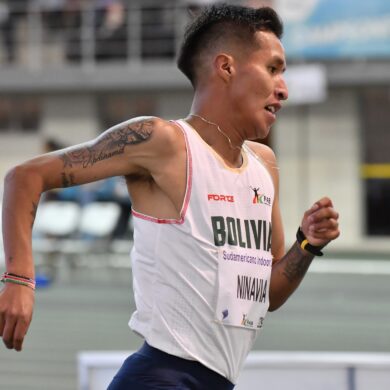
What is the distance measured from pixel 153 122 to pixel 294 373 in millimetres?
1734

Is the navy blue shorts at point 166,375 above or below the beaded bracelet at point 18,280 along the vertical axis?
below

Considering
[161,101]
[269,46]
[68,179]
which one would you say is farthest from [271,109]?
[161,101]

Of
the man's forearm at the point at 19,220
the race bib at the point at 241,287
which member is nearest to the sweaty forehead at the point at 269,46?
the race bib at the point at 241,287

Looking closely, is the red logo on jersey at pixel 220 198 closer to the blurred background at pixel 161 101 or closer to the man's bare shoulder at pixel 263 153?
the man's bare shoulder at pixel 263 153

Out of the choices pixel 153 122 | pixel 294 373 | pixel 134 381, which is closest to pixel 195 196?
pixel 153 122

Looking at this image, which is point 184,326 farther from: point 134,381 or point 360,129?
point 360,129

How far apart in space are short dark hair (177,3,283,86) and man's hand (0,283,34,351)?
791mm

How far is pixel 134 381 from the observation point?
2523mm

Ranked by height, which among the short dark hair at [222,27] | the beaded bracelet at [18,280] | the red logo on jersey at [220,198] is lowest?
the beaded bracelet at [18,280]

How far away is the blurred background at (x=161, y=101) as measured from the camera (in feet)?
49.3

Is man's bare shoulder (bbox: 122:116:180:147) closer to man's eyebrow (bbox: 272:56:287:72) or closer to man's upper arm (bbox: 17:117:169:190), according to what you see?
man's upper arm (bbox: 17:117:169:190)

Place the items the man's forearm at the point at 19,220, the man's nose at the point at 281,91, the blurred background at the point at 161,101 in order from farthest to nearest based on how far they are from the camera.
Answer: the blurred background at the point at 161,101 → the man's nose at the point at 281,91 → the man's forearm at the point at 19,220

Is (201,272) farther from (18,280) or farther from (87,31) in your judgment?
(87,31)

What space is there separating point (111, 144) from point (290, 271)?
0.61 meters
